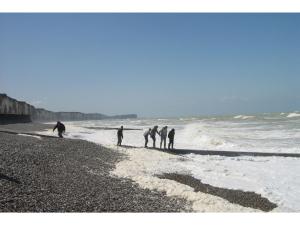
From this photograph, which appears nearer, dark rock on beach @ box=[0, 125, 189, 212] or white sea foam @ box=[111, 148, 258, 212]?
dark rock on beach @ box=[0, 125, 189, 212]

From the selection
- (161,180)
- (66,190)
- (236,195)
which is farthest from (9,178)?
(236,195)

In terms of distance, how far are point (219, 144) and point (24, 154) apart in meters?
19.7

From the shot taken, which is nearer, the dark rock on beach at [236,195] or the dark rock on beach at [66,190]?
the dark rock on beach at [66,190]

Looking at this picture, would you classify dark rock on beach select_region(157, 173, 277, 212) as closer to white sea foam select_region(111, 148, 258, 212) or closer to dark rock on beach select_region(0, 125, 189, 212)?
white sea foam select_region(111, 148, 258, 212)

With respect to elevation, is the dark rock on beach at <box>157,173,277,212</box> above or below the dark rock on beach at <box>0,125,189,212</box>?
below

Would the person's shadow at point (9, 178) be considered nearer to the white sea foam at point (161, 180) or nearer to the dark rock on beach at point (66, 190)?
the dark rock on beach at point (66, 190)

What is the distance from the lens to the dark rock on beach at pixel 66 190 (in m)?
10.4

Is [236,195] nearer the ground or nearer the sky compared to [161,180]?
nearer the ground

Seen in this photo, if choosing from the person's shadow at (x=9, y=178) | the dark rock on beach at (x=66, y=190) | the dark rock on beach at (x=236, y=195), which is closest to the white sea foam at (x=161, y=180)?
the dark rock on beach at (x=66, y=190)

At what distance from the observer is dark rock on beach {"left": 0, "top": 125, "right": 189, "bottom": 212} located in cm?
1038

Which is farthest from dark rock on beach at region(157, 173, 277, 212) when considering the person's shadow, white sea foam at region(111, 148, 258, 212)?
the person's shadow

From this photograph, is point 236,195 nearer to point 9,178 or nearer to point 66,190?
point 66,190

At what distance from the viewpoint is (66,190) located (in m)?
11.8
